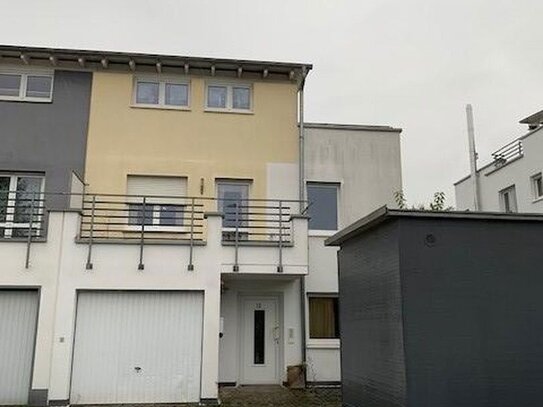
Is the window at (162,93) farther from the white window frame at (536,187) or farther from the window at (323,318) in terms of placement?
the white window frame at (536,187)

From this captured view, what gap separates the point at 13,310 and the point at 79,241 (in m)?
1.96

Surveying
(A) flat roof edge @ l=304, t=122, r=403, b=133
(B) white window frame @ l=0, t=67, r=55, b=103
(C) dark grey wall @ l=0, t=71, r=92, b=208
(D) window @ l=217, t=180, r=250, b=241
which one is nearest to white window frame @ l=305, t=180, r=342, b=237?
(A) flat roof edge @ l=304, t=122, r=403, b=133

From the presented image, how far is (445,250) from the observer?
24.1 feet

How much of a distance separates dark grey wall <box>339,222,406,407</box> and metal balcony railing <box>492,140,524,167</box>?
1590 centimetres

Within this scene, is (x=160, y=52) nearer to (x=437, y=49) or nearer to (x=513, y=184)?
(x=437, y=49)

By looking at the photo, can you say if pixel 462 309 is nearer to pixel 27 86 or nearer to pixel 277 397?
pixel 277 397

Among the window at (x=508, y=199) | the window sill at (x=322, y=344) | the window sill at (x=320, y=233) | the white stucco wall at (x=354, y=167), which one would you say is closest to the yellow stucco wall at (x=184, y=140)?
the white stucco wall at (x=354, y=167)

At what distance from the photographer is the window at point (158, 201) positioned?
13.8 m

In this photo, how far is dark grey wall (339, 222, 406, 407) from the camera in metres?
7.40

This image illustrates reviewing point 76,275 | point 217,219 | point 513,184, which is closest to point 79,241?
point 76,275

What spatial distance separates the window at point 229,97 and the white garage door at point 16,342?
669 centimetres

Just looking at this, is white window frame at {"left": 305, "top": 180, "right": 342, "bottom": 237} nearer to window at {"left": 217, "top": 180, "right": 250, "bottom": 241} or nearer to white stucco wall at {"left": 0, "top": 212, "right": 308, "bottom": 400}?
window at {"left": 217, "top": 180, "right": 250, "bottom": 241}

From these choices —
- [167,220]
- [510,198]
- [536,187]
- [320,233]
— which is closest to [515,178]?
[510,198]

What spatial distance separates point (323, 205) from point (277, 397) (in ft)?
17.6
